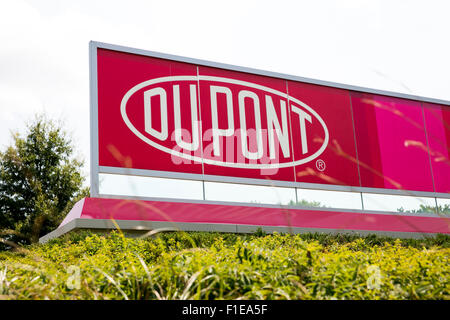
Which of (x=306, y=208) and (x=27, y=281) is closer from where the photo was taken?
(x=27, y=281)

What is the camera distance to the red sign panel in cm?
1297

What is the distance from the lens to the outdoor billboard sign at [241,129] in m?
12.8

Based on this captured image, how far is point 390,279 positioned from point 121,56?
10.8m

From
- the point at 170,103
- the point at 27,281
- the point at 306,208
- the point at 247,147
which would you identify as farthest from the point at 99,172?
the point at 27,281

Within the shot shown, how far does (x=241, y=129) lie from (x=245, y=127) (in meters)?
0.16

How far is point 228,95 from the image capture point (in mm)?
14617

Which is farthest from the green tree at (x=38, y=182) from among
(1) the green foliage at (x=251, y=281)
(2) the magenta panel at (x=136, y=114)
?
(1) the green foliage at (x=251, y=281)

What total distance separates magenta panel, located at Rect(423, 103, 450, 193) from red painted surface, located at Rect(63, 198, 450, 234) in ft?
9.02

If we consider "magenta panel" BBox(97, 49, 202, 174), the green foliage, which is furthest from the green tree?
the green foliage

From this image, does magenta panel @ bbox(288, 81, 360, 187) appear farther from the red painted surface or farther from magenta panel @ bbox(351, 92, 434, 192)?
the red painted surface

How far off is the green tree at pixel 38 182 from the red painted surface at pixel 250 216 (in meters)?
17.2

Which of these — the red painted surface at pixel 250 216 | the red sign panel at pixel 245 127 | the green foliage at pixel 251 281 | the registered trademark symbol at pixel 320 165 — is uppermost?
the red sign panel at pixel 245 127

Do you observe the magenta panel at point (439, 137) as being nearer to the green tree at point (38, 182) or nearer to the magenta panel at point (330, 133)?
the magenta panel at point (330, 133)
